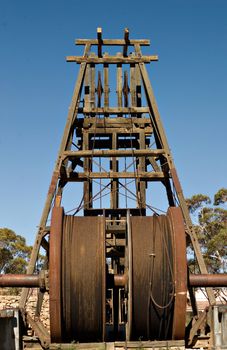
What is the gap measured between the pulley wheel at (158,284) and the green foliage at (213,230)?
96.4 feet

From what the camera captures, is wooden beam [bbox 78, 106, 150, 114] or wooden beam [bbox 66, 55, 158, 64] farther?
wooden beam [bbox 78, 106, 150, 114]

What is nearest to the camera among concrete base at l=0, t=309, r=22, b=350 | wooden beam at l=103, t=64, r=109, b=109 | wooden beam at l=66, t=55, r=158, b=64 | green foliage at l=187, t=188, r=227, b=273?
concrete base at l=0, t=309, r=22, b=350

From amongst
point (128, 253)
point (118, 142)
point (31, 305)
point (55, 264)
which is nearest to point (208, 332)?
point (128, 253)

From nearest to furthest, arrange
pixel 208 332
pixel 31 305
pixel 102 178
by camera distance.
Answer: pixel 208 332, pixel 102 178, pixel 31 305

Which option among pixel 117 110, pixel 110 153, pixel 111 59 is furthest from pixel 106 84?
pixel 110 153

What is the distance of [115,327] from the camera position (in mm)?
10484

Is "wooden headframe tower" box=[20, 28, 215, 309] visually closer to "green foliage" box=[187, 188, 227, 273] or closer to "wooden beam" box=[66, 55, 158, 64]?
"wooden beam" box=[66, 55, 158, 64]

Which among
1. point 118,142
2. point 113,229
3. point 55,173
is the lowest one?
point 113,229

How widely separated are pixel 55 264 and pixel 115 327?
10.9 ft

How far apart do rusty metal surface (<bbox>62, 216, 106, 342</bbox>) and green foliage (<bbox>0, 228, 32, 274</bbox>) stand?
3499cm

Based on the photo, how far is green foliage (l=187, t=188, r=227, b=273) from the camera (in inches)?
1528

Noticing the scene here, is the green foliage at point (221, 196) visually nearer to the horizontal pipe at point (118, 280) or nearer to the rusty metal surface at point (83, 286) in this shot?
the horizontal pipe at point (118, 280)

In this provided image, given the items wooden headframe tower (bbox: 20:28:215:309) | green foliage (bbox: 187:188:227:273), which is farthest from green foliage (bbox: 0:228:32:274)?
wooden headframe tower (bbox: 20:28:215:309)

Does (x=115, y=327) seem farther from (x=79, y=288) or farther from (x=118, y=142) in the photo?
(x=118, y=142)
